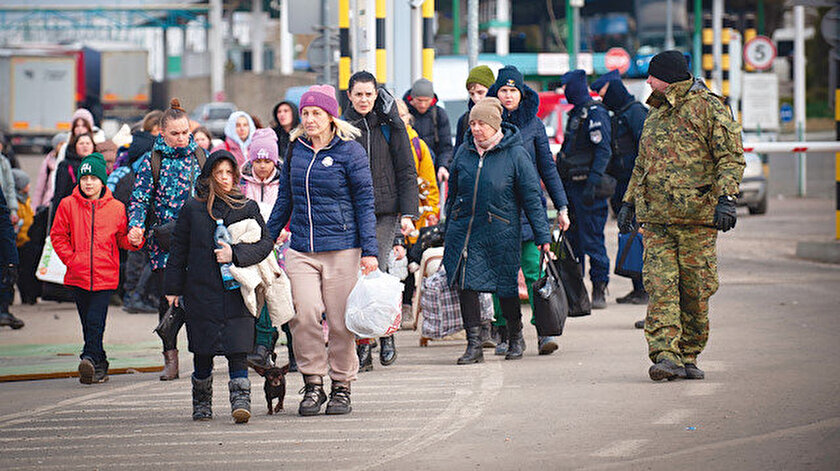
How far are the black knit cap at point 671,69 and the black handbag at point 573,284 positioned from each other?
204 centimetres

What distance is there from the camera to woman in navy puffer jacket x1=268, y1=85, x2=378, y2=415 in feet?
26.8

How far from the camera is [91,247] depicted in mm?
10094

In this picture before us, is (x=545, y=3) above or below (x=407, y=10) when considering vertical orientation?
above

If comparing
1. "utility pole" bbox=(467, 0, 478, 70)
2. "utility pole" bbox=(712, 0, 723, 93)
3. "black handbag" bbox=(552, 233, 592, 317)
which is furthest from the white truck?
"black handbag" bbox=(552, 233, 592, 317)

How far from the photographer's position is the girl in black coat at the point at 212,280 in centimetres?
794

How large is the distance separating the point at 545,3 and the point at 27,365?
5214 cm

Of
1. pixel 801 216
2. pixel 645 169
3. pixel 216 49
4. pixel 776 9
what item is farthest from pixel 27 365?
pixel 776 9

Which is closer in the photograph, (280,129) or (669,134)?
(669,134)

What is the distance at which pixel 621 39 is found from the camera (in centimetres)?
6231

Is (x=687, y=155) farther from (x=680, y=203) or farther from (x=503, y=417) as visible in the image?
(x=503, y=417)

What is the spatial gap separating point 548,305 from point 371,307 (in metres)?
2.37

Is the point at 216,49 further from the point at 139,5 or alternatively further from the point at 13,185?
the point at 13,185

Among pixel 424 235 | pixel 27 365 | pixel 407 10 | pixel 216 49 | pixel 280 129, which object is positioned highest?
pixel 216 49

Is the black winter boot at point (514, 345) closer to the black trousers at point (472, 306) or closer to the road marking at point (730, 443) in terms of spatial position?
the black trousers at point (472, 306)
